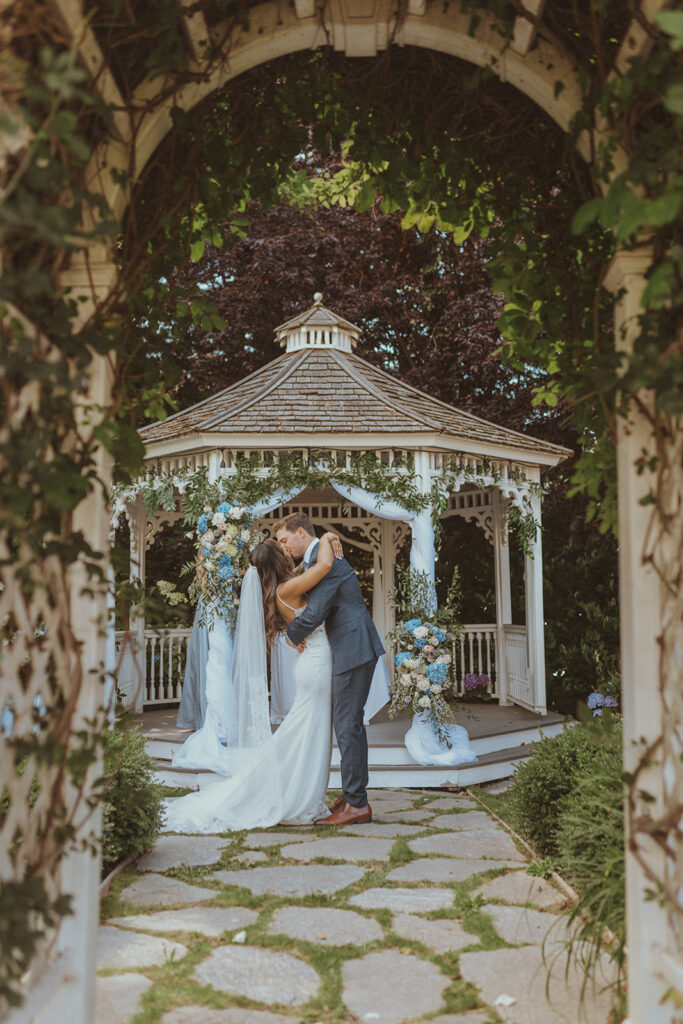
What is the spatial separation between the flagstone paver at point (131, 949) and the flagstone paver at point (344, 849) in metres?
1.51

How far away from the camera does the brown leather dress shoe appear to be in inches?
232

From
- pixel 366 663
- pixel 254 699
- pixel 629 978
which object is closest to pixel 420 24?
pixel 629 978

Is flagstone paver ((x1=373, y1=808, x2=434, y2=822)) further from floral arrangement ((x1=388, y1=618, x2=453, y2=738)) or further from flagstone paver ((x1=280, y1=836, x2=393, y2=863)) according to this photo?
floral arrangement ((x1=388, y1=618, x2=453, y2=738))

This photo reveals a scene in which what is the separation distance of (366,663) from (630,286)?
13.5ft

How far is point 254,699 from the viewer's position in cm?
644

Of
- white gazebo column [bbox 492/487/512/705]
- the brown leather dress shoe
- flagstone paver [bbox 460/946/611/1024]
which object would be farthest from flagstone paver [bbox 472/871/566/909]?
white gazebo column [bbox 492/487/512/705]

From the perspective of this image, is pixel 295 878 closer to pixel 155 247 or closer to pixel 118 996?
pixel 118 996

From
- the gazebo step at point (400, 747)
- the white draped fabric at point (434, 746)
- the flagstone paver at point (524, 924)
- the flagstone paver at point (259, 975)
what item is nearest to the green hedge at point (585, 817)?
the flagstone paver at point (524, 924)

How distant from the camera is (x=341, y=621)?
242 inches

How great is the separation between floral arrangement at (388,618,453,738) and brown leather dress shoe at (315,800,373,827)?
183 cm

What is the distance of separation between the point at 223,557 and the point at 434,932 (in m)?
4.94

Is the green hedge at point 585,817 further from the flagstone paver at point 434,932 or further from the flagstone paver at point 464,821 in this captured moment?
the flagstone paver at point 464,821

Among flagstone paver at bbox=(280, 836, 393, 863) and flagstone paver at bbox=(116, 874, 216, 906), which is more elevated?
flagstone paver at bbox=(116, 874, 216, 906)

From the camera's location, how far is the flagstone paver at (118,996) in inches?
112
